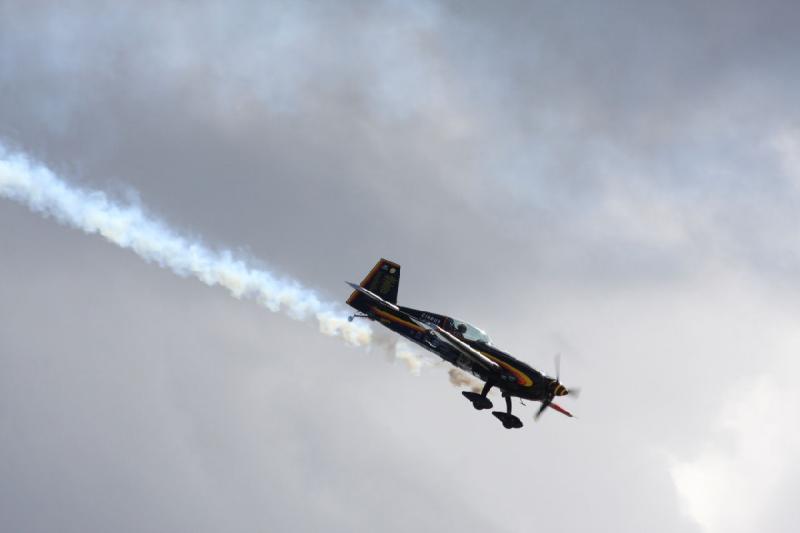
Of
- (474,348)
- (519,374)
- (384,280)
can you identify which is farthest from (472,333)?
(384,280)

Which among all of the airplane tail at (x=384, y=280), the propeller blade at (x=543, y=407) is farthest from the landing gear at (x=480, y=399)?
the airplane tail at (x=384, y=280)

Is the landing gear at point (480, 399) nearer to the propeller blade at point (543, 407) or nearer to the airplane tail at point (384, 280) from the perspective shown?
the propeller blade at point (543, 407)

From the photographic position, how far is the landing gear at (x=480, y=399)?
195 ft

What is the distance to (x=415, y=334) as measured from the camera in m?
64.1

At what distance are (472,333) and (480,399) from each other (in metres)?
4.61

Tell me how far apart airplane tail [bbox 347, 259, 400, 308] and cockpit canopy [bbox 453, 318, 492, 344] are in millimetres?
7239

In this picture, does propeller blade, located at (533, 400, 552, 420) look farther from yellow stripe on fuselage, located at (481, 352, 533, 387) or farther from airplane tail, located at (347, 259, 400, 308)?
airplane tail, located at (347, 259, 400, 308)

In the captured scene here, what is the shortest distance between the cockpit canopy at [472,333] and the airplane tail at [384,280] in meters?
7.24

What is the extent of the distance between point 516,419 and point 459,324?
283 inches

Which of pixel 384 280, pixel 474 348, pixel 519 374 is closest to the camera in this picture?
pixel 519 374

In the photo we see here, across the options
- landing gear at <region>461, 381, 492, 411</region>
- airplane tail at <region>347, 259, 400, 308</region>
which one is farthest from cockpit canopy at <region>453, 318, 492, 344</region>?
airplane tail at <region>347, 259, 400, 308</region>

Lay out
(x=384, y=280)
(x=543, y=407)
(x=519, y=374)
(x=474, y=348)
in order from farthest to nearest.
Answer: (x=384, y=280), (x=474, y=348), (x=519, y=374), (x=543, y=407)

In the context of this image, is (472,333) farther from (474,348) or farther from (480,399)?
(480,399)

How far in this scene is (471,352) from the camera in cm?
5925
